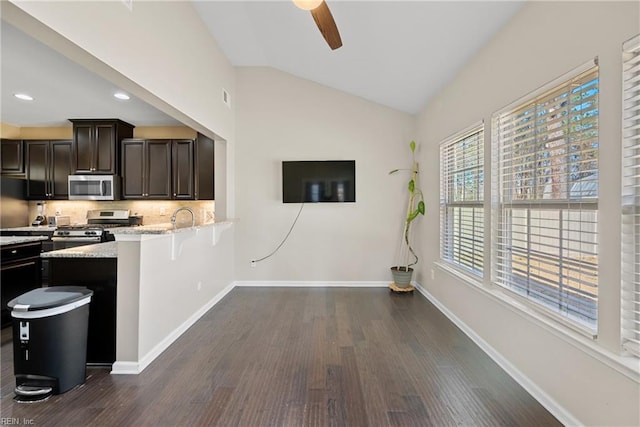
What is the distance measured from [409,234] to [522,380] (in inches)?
105

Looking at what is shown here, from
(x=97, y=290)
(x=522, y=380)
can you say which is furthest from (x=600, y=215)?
(x=97, y=290)

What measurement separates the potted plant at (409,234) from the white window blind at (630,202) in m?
2.81

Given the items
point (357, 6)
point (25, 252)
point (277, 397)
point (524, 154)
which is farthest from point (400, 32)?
point (25, 252)

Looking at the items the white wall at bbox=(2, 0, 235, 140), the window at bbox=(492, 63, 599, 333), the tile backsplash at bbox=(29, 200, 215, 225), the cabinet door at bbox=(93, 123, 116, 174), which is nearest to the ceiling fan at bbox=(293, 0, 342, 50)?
the white wall at bbox=(2, 0, 235, 140)

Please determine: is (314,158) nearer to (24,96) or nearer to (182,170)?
(182,170)

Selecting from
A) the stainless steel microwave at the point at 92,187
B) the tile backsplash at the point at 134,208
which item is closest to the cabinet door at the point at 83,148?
the stainless steel microwave at the point at 92,187

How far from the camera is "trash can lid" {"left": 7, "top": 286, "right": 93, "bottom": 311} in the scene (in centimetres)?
191

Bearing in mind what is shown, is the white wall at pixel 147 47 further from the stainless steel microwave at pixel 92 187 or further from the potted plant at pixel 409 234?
the potted plant at pixel 409 234

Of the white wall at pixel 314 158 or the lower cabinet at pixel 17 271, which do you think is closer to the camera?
the lower cabinet at pixel 17 271

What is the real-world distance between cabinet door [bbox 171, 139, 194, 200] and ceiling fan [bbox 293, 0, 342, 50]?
323 centimetres

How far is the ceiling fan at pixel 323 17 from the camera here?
1.90m

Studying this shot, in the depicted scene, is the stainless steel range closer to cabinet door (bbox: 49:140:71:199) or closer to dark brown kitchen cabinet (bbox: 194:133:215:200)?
cabinet door (bbox: 49:140:71:199)

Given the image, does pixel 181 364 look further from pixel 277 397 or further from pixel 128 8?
pixel 128 8

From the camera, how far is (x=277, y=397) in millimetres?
1969
